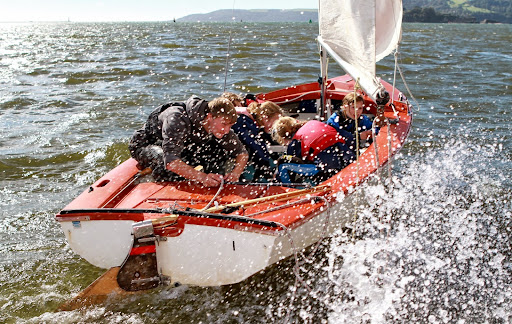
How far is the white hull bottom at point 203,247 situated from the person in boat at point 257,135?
105 cm

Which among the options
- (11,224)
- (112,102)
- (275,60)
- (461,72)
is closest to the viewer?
(11,224)

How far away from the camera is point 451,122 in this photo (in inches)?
343

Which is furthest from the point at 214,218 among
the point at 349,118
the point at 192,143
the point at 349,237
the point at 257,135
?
the point at 349,118

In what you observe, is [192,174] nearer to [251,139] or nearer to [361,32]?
[251,139]

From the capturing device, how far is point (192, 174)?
3893 mm

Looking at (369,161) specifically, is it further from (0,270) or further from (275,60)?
(275,60)

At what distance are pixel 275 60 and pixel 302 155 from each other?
1423cm

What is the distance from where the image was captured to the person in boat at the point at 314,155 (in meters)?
4.18

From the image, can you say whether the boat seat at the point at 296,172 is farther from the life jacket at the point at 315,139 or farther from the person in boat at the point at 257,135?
the person in boat at the point at 257,135

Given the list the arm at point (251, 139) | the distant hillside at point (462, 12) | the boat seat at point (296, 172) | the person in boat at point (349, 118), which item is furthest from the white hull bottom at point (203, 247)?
the distant hillside at point (462, 12)

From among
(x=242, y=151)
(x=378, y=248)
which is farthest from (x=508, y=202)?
(x=242, y=151)

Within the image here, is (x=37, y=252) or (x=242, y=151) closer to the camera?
(x=242, y=151)

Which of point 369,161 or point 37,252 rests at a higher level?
point 369,161

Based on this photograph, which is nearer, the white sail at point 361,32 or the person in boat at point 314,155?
the white sail at point 361,32
